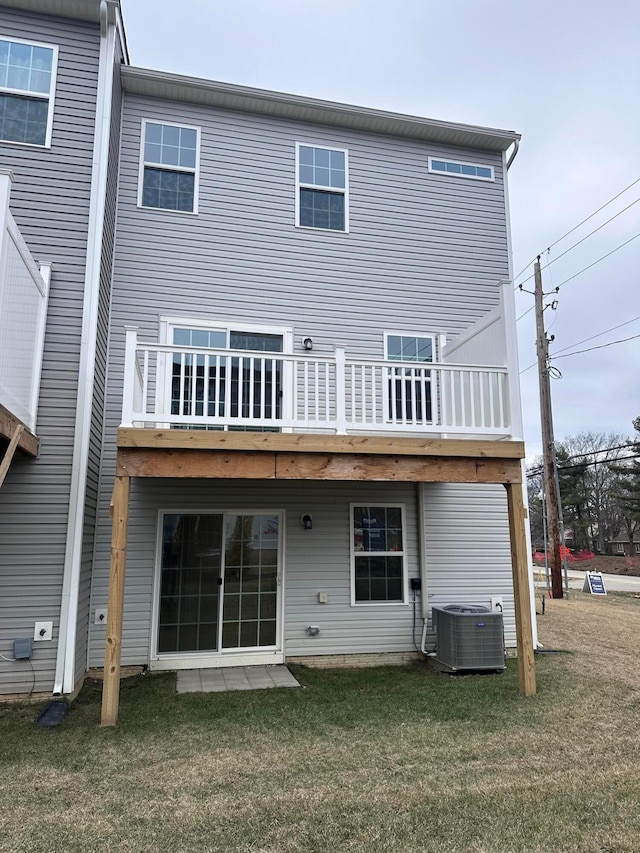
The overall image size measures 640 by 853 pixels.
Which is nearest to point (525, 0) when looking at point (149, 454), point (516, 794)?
point (149, 454)

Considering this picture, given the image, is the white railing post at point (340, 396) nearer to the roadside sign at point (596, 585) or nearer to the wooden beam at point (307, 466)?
the wooden beam at point (307, 466)

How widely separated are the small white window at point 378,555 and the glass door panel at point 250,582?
3.49ft

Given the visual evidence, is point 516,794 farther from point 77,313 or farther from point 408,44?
point 408,44

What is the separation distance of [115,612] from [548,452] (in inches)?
512

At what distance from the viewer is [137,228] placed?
6.96 meters

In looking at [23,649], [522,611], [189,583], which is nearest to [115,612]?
[23,649]

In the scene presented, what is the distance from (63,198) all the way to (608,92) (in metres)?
11.3

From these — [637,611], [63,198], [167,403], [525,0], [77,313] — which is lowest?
[637,611]

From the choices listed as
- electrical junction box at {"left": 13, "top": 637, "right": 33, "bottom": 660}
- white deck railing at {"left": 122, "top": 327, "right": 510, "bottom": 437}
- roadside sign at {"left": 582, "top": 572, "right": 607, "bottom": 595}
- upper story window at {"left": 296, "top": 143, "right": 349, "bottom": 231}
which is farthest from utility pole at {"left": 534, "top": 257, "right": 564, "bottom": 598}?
electrical junction box at {"left": 13, "top": 637, "right": 33, "bottom": 660}

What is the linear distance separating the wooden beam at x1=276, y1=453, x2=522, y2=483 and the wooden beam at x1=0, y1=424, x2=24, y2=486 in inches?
89.4

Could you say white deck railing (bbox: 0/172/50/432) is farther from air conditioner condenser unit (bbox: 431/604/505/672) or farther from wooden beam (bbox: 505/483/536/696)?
air conditioner condenser unit (bbox: 431/604/505/672)

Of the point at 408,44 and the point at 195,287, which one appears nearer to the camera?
the point at 195,287

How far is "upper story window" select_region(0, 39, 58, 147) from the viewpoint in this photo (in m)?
6.02

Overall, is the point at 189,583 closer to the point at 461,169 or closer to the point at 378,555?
the point at 378,555
